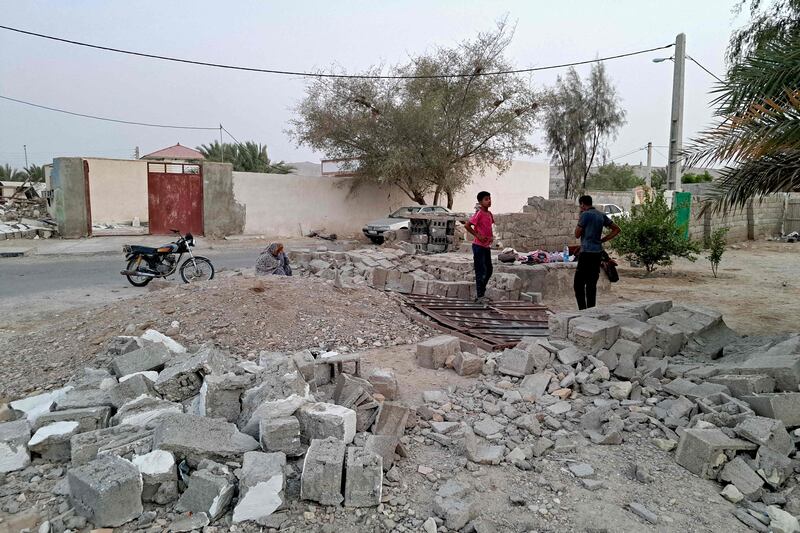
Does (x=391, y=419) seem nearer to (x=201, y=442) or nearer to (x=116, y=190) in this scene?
(x=201, y=442)

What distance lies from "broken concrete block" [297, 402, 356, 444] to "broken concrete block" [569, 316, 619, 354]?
106 inches

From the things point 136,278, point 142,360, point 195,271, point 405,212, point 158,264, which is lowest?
point 142,360

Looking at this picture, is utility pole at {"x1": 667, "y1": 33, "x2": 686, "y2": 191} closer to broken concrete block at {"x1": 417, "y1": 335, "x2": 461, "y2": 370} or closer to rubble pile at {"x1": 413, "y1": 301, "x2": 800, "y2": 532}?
rubble pile at {"x1": 413, "y1": 301, "x2": 800, "y2": 532}

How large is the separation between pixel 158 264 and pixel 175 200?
1025 centimetres

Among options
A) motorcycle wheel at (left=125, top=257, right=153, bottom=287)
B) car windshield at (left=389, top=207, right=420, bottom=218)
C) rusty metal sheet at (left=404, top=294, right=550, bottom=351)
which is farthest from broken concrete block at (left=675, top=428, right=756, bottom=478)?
car windshield at (left=389, top=207, right=420, bottom=218)

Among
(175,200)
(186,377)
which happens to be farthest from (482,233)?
(175,200)

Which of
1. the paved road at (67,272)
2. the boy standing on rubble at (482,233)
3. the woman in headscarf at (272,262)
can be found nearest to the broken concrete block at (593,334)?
the boy standing on rubble at (482,233)

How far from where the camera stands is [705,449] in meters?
3.58

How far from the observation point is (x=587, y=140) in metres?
32.4

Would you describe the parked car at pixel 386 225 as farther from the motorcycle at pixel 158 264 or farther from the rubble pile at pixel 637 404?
the rubble pile at pixel 637 404

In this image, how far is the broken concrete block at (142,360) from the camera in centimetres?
454

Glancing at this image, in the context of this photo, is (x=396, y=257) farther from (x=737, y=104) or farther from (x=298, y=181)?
(x=298, y=181)

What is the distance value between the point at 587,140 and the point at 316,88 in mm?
17651

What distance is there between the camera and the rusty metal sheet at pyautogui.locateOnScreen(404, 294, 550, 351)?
6699 mm
